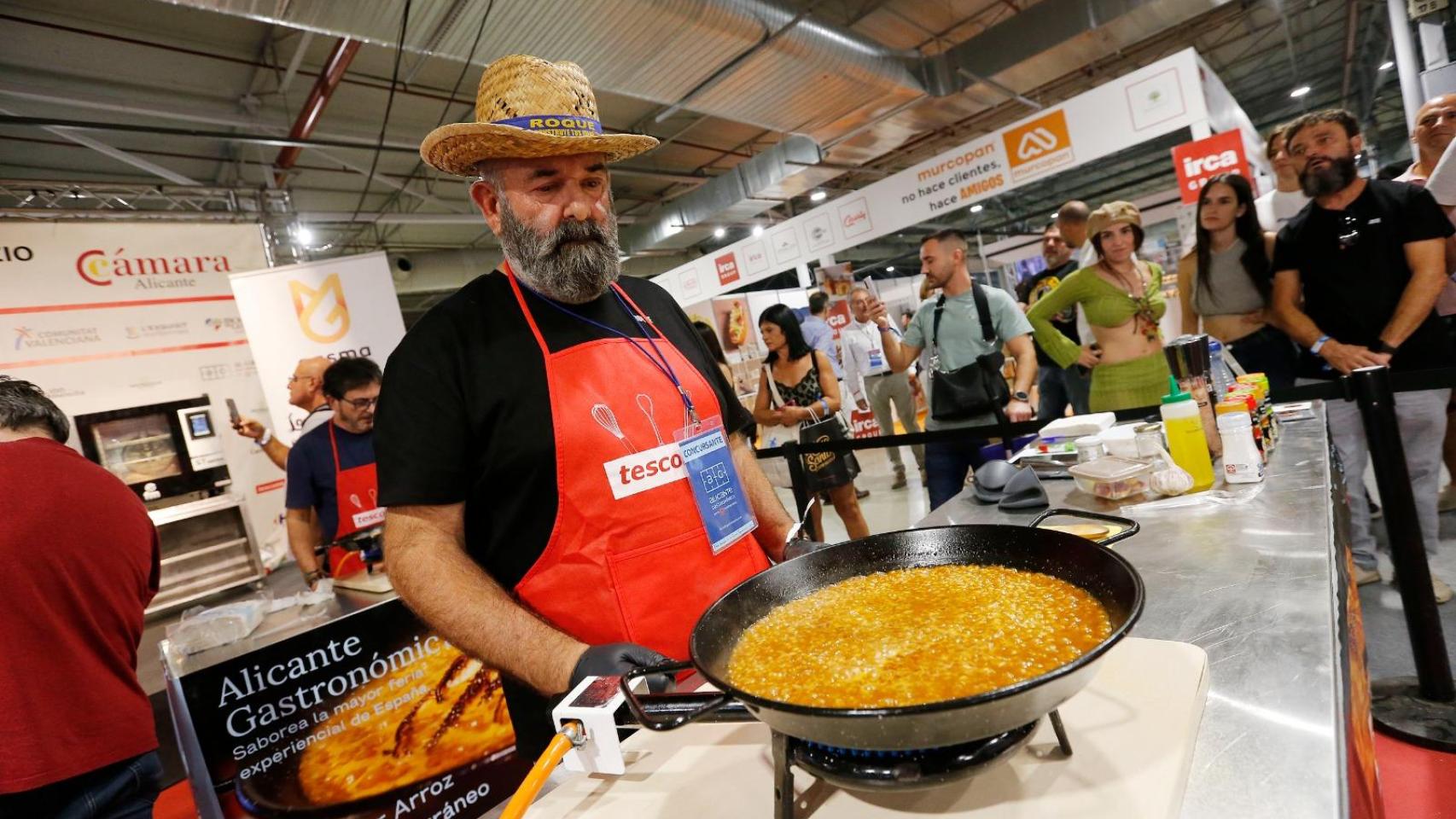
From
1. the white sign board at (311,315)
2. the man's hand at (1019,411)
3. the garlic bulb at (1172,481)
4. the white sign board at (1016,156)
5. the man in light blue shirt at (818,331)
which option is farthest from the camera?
the man in light blue shirt at (818,331)

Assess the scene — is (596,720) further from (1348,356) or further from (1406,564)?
(1348,356)

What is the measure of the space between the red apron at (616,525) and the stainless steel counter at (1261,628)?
0.73m

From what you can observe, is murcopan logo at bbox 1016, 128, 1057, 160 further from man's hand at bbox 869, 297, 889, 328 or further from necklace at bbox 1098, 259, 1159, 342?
necklace at bbox 1098, 259, 1159, 342

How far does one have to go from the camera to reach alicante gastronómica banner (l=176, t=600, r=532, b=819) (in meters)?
2.15

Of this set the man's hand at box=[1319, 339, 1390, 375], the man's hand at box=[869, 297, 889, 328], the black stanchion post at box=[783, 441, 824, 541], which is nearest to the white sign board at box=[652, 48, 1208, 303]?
the man's hand at box=[869, 297, 889, 328]

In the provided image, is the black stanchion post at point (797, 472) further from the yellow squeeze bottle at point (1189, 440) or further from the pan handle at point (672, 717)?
the pan handle at point (672, 717)

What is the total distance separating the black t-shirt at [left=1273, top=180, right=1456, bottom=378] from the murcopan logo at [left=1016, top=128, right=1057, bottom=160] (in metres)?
3.63

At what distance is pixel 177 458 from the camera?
5816 millimetres

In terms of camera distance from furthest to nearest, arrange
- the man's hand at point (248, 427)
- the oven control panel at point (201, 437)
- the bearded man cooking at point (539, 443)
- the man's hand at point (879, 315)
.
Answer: the oven control panel at point (201, 437) → the man's hand at point (879, 315) → the man's hand at point (248, 427) → the bearded man cooking at point (539, 443)

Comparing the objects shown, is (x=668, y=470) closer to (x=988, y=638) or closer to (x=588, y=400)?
(x=588, y=400)

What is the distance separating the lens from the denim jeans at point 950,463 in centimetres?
349

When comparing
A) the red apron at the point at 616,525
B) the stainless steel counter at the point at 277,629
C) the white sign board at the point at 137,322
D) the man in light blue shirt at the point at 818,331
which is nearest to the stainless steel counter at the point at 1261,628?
the red apron at the point at 616,525

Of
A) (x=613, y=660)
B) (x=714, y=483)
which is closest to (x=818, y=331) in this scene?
(x=714, y=483)

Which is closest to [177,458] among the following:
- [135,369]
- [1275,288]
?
[135,369]
